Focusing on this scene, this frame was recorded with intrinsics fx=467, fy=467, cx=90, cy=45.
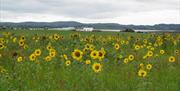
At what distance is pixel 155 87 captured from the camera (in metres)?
8.67

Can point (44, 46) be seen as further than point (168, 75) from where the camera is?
Yes

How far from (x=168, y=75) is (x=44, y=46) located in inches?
226

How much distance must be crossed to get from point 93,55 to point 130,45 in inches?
263

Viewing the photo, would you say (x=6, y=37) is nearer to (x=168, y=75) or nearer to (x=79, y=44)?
(x=79, y=44)

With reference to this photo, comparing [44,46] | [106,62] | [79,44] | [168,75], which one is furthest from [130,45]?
[168,75]

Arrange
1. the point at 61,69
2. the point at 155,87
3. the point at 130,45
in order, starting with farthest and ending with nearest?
1. the point at 130,45
2. the point at 61,69
3. the point at 155,87

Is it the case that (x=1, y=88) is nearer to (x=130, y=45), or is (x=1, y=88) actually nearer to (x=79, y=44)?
(x=79, y=44)

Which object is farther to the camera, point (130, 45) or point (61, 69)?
point (130, 45)

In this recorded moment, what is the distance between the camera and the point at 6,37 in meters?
17.6

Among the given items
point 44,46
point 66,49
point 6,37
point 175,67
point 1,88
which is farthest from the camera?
point 6,37

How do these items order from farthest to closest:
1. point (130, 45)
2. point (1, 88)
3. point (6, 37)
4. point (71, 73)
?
point (6, 37), point (130, 45), point (71, 73), point (1, 88)

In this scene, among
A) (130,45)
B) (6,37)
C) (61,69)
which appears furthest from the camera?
(6,37)

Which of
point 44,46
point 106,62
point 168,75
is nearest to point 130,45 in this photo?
point 44,46

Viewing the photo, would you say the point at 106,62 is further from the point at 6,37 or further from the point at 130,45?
the point at 6,37
